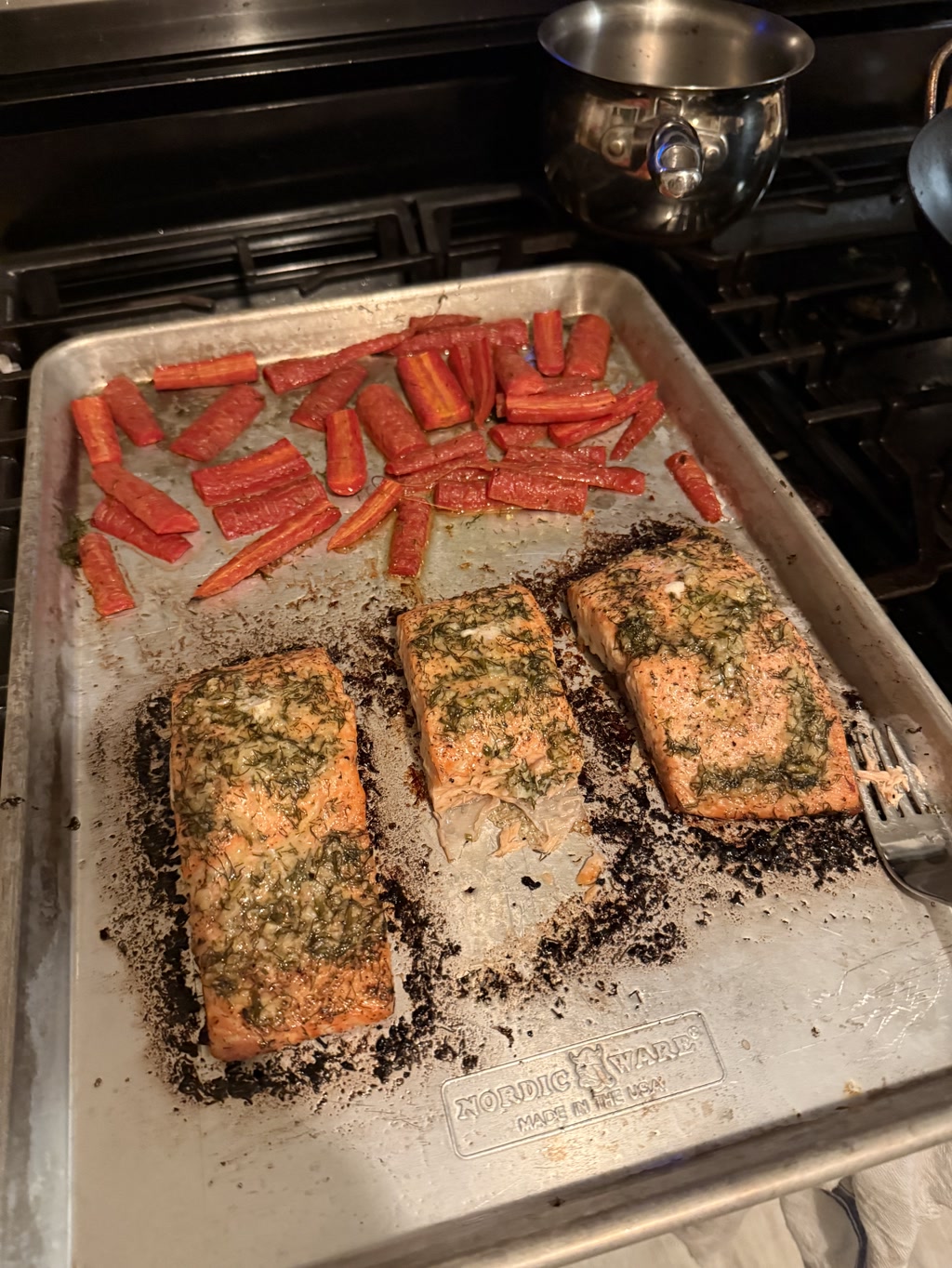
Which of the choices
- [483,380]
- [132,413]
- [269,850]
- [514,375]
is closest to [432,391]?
[483,380]

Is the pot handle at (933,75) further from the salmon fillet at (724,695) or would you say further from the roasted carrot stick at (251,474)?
the roasted carrot stick at (251,474)

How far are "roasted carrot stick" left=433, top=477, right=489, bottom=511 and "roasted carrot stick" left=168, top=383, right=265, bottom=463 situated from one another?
0.77 metres

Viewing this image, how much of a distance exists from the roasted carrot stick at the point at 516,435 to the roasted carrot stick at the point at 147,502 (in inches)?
42.8

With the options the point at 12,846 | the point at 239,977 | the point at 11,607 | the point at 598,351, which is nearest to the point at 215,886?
the point at 239,977

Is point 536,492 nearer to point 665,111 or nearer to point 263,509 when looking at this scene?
point 263,509

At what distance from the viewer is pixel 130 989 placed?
6.23 ft

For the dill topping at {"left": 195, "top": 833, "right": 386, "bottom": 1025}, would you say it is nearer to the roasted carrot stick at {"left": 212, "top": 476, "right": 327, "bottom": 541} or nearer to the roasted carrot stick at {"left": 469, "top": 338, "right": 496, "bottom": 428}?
the roasted carrot stick at {"left": 212, "top": 476, "right": 327, "bottom": 541}

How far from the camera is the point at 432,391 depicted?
10.1 ft

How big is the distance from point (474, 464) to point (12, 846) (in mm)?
1795

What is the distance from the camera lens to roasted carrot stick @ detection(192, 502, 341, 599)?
259 cm

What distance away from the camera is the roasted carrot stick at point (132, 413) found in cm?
293

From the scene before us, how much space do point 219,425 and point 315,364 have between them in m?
0.47

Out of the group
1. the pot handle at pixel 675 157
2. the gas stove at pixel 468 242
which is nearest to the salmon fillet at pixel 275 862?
the gas stove at pixel 468 242

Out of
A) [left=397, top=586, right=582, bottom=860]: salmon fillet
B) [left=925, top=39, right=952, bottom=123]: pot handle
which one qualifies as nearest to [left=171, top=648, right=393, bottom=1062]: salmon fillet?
[left=397, top=586, right=582, bottom=860]: salmon fillet
